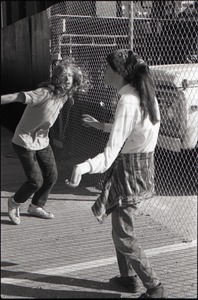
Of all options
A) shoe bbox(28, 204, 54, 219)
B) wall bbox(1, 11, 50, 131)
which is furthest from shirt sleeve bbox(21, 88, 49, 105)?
wall bbox(1, 11, 50, 131)

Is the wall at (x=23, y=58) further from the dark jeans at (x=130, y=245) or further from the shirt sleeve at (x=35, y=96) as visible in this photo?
the dark jeans at (x=130, y=245)

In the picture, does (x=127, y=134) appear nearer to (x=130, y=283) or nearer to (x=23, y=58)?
(x=130, y=283)

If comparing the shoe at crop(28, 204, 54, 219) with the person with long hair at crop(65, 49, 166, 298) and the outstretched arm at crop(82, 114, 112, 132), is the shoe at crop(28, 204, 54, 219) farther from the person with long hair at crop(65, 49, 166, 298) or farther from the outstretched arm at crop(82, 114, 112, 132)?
the person with long hair at crop(65, 49, 166, 298)

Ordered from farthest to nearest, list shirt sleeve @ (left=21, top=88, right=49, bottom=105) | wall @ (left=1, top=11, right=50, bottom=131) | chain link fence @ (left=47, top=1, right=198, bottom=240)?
wall @ (left=1, top=11, right=50, bottom=131) < chain link fence @ (left=47, top=1, right=198, bottom=240) < shirt sleeve @ (left=21, top=88, right=49, bottom=105)

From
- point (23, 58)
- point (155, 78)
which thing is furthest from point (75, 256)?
point (23, 58)

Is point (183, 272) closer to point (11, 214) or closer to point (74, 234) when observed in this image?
point (74, 234)

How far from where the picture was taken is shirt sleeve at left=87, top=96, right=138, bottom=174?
10.2ft

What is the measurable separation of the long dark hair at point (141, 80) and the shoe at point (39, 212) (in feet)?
8.08

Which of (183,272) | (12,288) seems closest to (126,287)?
(183,272)

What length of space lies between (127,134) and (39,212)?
8.42 ft

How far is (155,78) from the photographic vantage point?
6270 millimetres

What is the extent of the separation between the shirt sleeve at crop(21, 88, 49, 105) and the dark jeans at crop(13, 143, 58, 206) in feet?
2.44

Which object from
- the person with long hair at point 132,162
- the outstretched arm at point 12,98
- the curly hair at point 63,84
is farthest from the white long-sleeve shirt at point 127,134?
the curly hair at point 63,84

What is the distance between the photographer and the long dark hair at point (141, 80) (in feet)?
11.0
